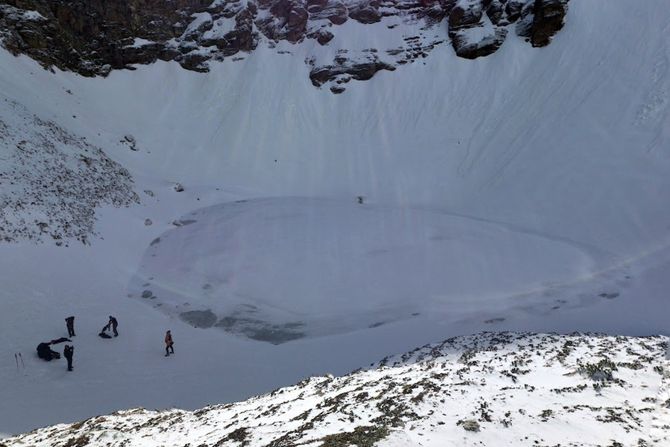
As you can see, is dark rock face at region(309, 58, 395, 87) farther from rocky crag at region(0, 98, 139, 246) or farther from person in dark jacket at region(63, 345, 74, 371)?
person in dark jacket at region(63, 345, 74, 371)

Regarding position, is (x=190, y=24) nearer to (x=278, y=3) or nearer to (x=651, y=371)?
(x=278, y=3)

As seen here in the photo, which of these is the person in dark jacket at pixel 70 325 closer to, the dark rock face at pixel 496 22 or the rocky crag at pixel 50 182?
the rocky crag at pixel 50 182

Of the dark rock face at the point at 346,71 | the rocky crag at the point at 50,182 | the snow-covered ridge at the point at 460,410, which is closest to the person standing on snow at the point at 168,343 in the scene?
the snow-covered ridge at the point at 460,410

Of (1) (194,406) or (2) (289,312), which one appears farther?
(2) (289,312)

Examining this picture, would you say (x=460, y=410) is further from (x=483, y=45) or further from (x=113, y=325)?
(x=483, y=45)

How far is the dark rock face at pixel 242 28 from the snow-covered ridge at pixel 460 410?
125 feet

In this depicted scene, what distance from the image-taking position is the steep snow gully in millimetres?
17234

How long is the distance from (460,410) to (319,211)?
25.8 metres

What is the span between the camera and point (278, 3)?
54688 millimetres

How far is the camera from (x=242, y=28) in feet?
173

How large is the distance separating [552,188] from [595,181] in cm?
232

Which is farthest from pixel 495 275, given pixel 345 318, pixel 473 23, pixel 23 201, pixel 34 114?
pixel 473 23

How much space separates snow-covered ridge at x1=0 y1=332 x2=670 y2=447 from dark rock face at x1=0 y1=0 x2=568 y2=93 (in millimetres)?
38250

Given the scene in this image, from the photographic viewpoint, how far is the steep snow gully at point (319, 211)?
17234 mm
